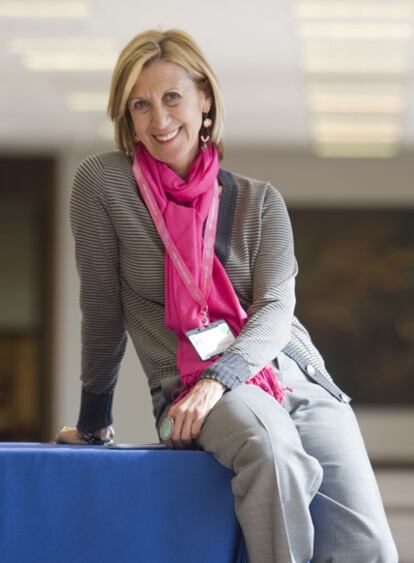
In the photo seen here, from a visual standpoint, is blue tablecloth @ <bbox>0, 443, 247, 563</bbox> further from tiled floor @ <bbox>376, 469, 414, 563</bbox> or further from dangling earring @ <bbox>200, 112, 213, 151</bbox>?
tiled floor @ <bbox>376, 469, 414, 563</bbox>

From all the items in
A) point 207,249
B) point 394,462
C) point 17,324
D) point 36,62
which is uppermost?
point 36,62

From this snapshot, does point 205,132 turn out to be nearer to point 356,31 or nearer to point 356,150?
point 356,31

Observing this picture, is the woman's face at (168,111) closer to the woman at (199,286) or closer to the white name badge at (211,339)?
the woman at (199,286)

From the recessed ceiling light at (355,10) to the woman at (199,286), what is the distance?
4154 millimetres

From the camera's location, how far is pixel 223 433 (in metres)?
2.28

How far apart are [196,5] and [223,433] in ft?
15.7

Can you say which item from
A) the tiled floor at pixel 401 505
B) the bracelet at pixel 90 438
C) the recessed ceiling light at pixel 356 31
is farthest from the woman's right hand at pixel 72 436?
the recessed ceiling light at pixel 356 31

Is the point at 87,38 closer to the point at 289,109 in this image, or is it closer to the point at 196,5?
the point at 196,5

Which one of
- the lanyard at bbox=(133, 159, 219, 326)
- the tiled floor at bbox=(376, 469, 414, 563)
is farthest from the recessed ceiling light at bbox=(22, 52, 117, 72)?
the lanyard at bbox=(133, 159, 219, 326)

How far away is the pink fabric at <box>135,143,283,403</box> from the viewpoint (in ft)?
8.11

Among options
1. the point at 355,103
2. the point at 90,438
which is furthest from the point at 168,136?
the point at 355,103

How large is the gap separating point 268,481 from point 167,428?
25 cm

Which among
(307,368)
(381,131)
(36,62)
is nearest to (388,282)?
(381,131)

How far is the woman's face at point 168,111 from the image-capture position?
8.40ft
